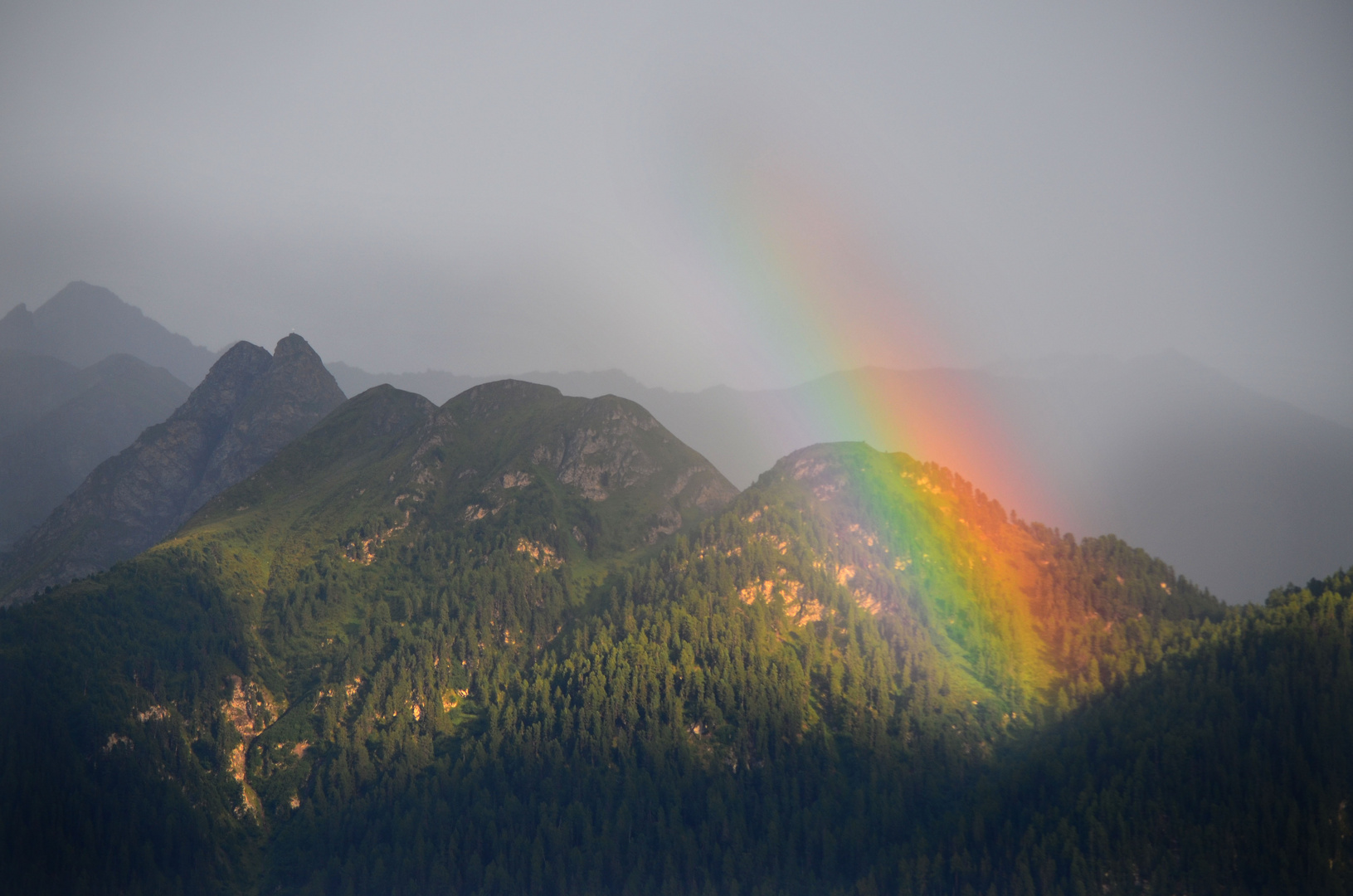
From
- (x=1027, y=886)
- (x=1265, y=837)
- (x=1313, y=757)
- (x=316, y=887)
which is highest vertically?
(x=1313, y=757)

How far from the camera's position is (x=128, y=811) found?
19888cm

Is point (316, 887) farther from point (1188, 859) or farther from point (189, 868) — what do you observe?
point (1188, 859)

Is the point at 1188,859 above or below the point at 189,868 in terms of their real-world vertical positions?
above

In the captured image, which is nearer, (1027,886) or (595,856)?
(1027,886)

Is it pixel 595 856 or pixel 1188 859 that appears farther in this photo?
pixel 595 856

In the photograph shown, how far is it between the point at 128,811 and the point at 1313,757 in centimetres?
28387

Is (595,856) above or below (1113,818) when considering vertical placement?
below

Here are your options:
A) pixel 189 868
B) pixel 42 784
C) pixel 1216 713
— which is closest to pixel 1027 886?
pixel 1216 713

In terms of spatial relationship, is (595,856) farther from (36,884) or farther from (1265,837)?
(1265,837)

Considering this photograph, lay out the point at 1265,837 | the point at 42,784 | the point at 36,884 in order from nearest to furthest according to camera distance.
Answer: the point at 1265,837, the point at 36,884, the point at 42,784

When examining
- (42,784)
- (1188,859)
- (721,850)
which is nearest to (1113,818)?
(1188,859)

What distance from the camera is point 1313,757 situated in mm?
177125

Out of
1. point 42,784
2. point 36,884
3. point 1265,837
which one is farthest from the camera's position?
point 42,784

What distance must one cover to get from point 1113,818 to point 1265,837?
93.3 feet
